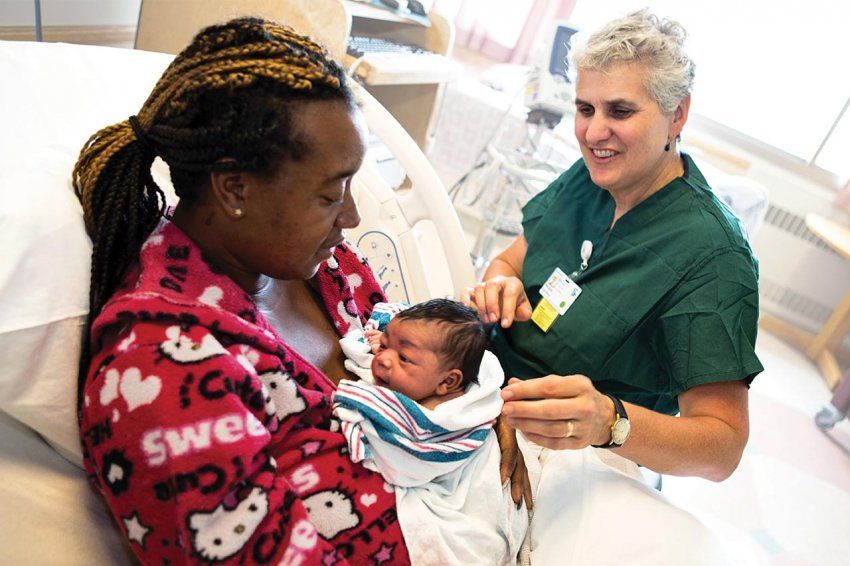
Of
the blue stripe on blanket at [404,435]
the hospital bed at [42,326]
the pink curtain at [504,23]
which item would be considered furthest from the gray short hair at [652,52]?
the pink curtain at [504,23]

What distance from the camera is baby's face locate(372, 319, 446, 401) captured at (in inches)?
50.0

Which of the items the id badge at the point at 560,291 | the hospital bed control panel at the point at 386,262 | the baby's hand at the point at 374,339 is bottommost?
the hospital bed control panel at the point at 386,262

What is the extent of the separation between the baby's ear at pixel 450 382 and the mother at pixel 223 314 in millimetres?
268

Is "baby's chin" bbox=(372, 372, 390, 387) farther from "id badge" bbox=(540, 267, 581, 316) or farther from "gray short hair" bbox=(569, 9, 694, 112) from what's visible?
"gray short hair" bbox=(569, 9, 694, 112)

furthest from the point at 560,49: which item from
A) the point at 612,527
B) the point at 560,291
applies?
the point at 612,527

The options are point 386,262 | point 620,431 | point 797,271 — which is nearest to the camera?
point 620,431

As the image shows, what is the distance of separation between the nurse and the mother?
0.40m

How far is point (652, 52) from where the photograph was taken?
1.45m

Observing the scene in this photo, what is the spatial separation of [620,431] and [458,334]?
0.38m

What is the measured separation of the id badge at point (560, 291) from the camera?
1.60 metres

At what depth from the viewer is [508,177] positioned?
3135 mm

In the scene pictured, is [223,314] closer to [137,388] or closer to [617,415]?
[137,388]

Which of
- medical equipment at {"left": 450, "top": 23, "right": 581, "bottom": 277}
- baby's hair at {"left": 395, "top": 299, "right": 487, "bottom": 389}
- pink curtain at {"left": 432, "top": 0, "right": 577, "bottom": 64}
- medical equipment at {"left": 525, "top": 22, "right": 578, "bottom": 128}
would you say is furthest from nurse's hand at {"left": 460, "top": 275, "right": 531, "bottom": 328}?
pink curtain at {"left": 432, "top": 0, "right": 577, "bottom": 64}

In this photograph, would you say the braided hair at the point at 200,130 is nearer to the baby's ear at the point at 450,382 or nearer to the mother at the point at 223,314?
the mother at the point at 223,314
